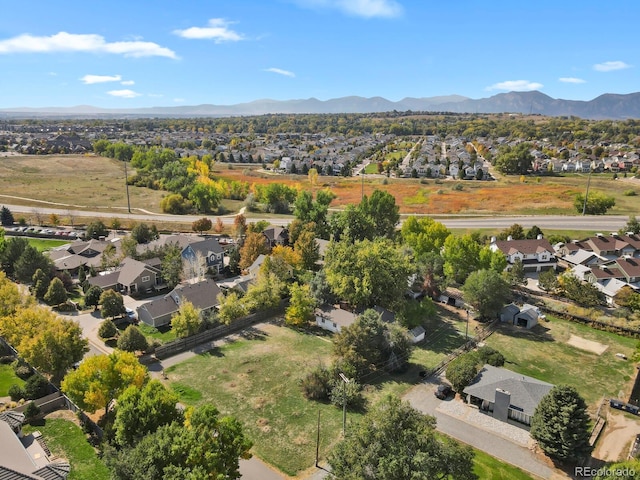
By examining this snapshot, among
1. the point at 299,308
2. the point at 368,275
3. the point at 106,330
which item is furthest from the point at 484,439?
the point at 106,330

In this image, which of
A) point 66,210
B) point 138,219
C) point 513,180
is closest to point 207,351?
point 138,219

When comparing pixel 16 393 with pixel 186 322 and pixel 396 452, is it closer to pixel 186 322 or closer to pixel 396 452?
pixel 186 322

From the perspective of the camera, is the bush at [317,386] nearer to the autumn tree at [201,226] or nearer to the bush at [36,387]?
the bush at [36,387]

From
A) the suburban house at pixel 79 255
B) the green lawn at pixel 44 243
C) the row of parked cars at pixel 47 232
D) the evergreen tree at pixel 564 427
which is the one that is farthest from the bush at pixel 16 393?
the row of parked cars at pixel 47 232

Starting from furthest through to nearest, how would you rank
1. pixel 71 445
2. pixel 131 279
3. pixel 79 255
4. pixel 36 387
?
pixel 79 255 < pixel 131 279 < pixel 36 387 < pixel 71 445

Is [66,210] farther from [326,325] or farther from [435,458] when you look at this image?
[435,458]

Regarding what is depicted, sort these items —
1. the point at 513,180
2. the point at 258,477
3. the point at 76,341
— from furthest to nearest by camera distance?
1. the point at 513,180
2. the point at 76,341
3. the point at 258,477
